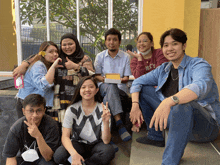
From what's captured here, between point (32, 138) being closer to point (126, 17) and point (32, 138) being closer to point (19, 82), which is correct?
point (19, 82)

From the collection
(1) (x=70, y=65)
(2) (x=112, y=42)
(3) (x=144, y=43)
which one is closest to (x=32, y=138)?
(1) (x=70, y=65)

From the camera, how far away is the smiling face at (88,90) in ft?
6.84

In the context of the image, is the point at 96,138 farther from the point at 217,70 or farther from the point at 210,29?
the point at 210,29

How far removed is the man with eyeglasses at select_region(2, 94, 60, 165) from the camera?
2016 millimetres

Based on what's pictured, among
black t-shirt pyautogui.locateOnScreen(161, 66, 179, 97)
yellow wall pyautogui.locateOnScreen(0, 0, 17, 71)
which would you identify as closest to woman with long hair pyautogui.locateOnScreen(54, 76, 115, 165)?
black t-shirt pyautogui.locateOnScreen(161, 66, 179, 97)

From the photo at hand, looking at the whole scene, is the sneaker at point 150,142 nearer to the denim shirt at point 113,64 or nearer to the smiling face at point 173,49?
the smiling face at point 173,49

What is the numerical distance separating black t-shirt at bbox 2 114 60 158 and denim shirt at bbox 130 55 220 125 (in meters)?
1.22

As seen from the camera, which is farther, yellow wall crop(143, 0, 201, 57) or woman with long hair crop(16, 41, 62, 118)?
yellow wall crop(143, 0, 201, 57)

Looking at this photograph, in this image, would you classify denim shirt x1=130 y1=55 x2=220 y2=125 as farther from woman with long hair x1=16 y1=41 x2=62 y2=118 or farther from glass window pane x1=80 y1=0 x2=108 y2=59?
glass window pane x1=80 y1=0 x2=108 y2=59

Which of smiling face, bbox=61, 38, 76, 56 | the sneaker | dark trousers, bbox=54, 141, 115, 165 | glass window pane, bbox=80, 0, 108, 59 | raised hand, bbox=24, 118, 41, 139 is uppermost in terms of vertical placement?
glass window pane, bbox=80, 0, 108, 59

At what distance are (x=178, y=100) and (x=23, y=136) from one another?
164cm

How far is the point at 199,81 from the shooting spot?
5.11ft

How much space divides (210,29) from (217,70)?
76 cm

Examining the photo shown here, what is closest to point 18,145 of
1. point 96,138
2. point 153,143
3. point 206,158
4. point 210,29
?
point 96,138
